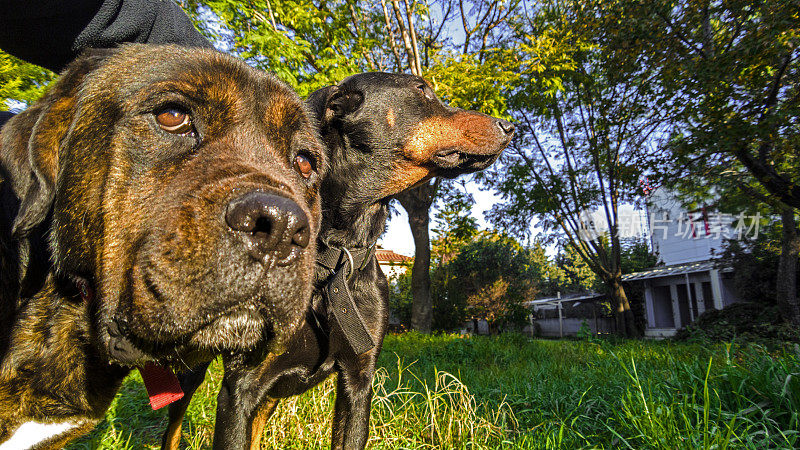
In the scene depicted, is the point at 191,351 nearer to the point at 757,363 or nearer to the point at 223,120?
the point at 223,120

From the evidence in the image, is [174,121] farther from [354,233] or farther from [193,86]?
[354,233]

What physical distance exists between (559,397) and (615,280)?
12.3 metres

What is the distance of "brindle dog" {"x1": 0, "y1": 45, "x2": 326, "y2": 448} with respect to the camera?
112cm

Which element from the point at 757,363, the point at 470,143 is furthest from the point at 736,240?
the point at 470,143

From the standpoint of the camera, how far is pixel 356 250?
2848 mm

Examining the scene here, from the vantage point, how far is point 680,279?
2558cm

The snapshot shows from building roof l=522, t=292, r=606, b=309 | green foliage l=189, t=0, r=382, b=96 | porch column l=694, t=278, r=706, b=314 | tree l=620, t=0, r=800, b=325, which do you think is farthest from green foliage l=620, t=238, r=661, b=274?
green foliage l=189, t=0, r=382, b=96

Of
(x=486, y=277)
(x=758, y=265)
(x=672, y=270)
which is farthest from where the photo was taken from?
(x=672, y=270)

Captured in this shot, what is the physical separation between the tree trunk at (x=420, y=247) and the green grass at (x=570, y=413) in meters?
8.04

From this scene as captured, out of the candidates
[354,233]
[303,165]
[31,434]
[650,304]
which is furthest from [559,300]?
[31,434]

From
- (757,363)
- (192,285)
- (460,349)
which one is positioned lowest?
(460,349)

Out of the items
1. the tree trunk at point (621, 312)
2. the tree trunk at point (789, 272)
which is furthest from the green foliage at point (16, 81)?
the tree trunk at point (621, 312)

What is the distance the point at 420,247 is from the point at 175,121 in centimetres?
1207

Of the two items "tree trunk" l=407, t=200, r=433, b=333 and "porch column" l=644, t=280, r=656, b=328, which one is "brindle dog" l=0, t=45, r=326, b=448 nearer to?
"tree trunk" l=407, t=200, r=433, b=333
